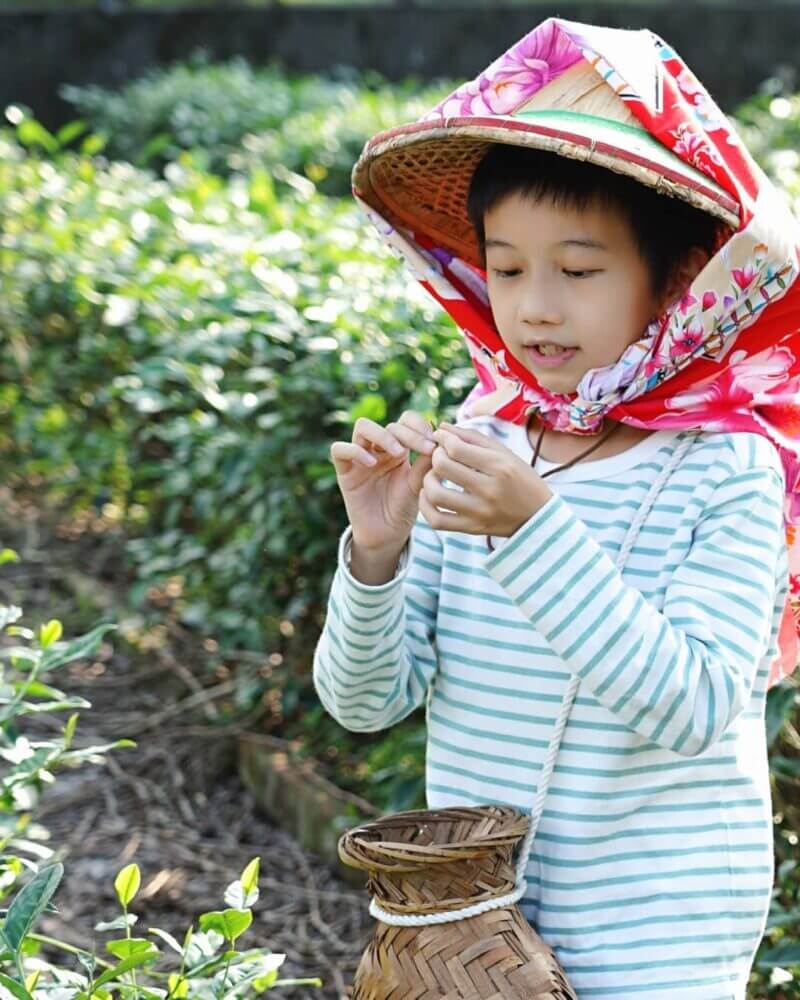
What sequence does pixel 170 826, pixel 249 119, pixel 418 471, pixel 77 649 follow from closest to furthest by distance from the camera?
pixel 418 471
pixel 77 649
pixel 170 826
pixel 249 119

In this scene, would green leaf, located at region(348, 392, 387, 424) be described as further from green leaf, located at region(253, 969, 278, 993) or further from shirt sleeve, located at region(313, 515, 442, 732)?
green leaf, located at region(253, 969, 278, 993)

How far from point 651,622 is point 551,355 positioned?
35 cm

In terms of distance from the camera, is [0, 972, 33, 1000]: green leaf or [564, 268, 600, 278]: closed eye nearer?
[0, 972, 33, 1000]: green leaf

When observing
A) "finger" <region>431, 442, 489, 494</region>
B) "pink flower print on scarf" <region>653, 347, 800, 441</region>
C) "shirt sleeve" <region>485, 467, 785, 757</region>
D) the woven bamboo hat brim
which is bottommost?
"shirt sleeve" <region>485, 467, 785, 757</region>

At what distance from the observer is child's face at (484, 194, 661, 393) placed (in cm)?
188

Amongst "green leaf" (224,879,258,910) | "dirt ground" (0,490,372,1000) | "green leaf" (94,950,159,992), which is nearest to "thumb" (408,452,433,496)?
"green leaf" (224,879,258,910)

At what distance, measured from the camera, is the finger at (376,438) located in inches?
75.7

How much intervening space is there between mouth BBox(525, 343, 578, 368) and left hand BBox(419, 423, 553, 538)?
16cm

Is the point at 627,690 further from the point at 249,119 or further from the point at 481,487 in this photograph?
the point at 249,119

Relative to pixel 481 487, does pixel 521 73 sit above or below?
above

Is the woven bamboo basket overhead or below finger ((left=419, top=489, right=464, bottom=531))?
below

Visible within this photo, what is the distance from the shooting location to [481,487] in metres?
1.74

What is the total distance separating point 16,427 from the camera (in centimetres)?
536

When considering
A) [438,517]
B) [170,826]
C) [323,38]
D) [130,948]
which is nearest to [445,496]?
[438,517]
